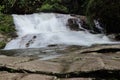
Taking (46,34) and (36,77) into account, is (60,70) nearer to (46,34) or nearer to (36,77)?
(36,77)

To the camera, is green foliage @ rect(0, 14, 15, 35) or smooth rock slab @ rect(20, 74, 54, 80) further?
green foliage @ rect(0, 14, 15, 35)

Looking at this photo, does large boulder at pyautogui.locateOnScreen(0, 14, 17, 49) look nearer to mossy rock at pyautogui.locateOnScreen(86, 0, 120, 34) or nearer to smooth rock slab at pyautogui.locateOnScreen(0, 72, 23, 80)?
mossy rock at pyautogui.locateOnScreen(86, 0, 120, 34)

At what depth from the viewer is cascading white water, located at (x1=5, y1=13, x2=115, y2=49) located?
14445 mm

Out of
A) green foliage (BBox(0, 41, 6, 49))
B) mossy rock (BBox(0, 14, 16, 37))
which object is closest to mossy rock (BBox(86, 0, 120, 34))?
mossy rock (BBox(0, 14, 16, 37))

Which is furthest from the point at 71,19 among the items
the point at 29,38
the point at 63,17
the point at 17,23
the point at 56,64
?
the point at 56,64

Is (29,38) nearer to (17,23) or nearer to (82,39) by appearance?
(82,39)

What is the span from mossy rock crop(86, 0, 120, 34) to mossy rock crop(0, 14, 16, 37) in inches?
181

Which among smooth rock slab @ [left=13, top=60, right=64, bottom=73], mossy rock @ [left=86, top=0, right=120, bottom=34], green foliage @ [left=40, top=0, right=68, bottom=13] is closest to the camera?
smooth rock slab @ [left=13, top=60, right=64, bottom=73]

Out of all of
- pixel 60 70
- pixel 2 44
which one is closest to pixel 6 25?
pixel 2 44

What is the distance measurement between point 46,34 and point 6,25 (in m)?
3.14

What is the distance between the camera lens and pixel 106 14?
1680 cm

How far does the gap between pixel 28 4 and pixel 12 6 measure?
1.70m

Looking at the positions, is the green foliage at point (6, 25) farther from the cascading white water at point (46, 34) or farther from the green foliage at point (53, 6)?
the green foliage at point (53, 6)

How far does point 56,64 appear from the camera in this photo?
6.68m
